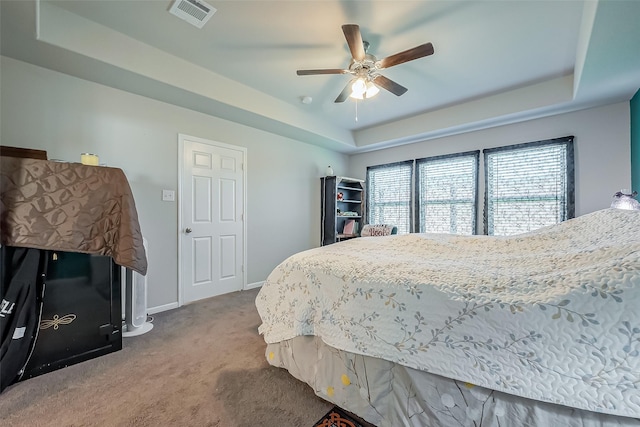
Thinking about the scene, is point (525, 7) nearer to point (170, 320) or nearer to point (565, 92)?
point (565, 92)

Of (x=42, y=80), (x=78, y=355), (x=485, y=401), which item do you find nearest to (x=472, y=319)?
(x=485, y=401)

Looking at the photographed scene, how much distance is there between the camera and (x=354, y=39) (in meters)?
1.86

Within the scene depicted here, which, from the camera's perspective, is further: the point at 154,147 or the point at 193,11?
the point at 154,147

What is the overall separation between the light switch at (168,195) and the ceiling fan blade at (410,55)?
2.61 metres

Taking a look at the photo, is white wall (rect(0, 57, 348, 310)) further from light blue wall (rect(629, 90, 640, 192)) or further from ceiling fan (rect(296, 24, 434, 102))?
light blue wall (rect(629, 90, 640, 192))

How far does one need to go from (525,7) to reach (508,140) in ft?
6.88

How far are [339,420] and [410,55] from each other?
2.50 m

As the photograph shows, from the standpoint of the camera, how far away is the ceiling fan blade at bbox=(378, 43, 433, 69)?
1.88m

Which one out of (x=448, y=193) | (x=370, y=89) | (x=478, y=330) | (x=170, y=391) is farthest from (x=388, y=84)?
(x=170, y=391)

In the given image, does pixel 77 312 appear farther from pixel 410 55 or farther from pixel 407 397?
pixel 410 55

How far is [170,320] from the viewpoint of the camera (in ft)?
8.48

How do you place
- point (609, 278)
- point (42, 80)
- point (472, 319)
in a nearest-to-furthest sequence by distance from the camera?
1. point (609, 278)
2. point (472, 319)
3. point (42, 80)

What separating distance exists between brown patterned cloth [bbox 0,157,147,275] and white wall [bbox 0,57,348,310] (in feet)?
2.73

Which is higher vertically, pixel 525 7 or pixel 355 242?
pixel 525 7
